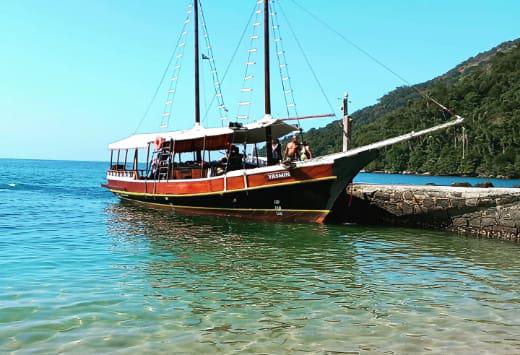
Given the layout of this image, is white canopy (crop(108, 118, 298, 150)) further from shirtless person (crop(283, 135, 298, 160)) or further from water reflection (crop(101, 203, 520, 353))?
water reflection (crop(101, 203, 520, 353))

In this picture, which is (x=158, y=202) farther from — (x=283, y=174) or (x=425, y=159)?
(x=425, y=159)

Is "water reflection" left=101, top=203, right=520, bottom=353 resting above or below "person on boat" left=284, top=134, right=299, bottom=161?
below

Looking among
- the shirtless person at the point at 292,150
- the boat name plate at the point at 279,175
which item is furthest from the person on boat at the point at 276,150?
the boat name plate at the point at 279,175

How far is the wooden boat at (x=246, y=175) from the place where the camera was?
741 inches

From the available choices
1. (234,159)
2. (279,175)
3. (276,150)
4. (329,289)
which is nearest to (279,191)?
(279,175)

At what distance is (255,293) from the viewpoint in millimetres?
8875

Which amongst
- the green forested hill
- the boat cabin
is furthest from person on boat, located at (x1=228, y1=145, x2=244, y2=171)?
the green forested hill

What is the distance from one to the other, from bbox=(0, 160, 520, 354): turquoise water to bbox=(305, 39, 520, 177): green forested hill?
86.9 m

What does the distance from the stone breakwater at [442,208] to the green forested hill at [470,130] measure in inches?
3096

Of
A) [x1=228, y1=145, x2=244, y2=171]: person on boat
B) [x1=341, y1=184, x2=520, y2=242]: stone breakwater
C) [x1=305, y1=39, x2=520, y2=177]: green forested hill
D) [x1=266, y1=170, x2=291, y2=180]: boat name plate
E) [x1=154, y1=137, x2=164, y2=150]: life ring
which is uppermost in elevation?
[x1=305, y1=39, x2=520, y2=177]: green forested hill

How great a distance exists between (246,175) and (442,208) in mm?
7532

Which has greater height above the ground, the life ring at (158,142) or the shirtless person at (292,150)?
the life ring at (158,142)

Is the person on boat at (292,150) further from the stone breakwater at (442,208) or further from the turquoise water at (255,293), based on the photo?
the turquoise water at (255,293)

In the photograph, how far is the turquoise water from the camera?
21.1 ft
